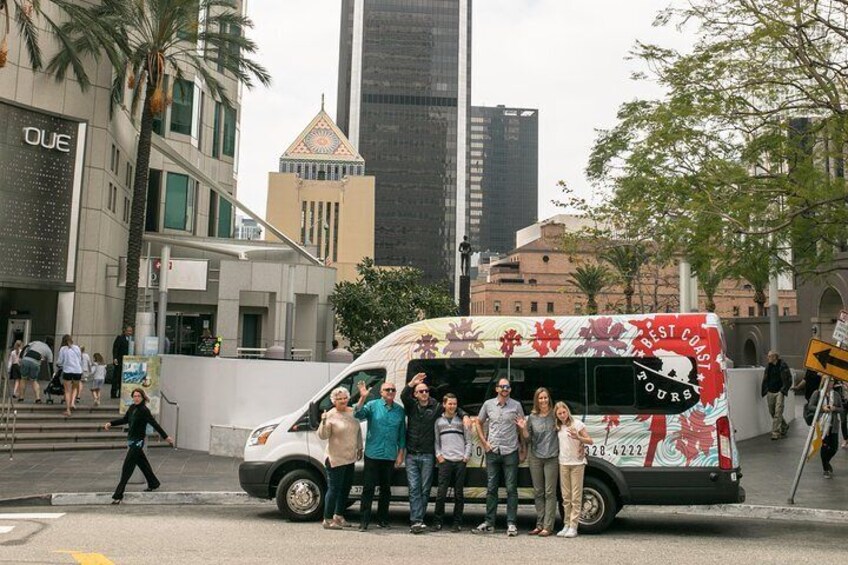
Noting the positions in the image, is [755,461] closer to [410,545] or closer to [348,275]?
[410,545]

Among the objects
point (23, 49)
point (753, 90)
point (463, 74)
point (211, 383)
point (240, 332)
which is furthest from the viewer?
point (463, 74)

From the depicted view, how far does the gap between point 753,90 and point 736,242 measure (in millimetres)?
3134

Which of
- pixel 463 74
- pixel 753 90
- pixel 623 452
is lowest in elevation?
pixel 623 452

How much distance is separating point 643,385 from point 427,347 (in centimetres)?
268

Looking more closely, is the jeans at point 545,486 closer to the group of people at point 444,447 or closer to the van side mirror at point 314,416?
the group of people at point 444,447

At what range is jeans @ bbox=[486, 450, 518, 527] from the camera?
9.09 meters

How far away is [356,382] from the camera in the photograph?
1006 centimetres

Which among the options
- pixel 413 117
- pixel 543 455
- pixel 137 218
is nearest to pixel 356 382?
pixel 543 455

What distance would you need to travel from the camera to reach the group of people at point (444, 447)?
9094 millimetres

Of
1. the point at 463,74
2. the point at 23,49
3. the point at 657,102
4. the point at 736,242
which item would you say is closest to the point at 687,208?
the point at 736,242

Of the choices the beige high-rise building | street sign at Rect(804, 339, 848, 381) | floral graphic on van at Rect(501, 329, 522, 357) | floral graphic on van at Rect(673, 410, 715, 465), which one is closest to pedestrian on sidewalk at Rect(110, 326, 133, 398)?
floral graphic on van at Rect(501, 329, 522, 357)

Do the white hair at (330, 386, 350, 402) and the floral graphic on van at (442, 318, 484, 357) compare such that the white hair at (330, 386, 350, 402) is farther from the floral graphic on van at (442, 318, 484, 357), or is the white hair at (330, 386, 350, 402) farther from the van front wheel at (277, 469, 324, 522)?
the floral graphic on van at (442, 318, 484, 357)

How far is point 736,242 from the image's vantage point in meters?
16.2

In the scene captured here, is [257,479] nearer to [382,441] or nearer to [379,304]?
[382,441]
